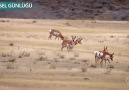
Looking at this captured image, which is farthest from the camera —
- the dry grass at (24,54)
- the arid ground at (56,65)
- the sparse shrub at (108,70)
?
the dry grass at (24,54)

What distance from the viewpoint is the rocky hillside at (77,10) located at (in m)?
33.5

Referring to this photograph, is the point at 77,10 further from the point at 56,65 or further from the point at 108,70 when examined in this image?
the point at 108,70

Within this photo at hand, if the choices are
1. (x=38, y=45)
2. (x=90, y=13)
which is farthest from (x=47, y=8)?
(x=38, y=45)

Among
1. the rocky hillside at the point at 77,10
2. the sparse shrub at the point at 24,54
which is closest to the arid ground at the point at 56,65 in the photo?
the sparse shrub at the point at 24,54

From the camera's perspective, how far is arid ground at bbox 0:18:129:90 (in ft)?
39.1

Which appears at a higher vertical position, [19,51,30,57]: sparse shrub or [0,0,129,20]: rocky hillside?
[0,0,129,20]: rocky hillside

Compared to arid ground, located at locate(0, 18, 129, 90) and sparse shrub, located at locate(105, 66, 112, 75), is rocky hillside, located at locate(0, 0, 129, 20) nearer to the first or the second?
arid ground, located at locate(0, 18, 129, 90)

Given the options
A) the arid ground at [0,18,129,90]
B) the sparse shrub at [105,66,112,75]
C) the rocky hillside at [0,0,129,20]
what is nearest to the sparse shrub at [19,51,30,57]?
the arid ground at [0,18,129,90]

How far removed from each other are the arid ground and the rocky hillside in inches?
390

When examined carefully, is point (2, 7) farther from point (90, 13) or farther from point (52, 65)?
point (90, 13)

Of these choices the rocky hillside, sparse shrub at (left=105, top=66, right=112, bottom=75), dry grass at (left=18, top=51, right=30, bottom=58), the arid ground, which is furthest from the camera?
the rocky hillside

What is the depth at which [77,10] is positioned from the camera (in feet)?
120

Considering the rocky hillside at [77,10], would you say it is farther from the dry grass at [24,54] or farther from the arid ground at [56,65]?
the dry grass at [24,54]

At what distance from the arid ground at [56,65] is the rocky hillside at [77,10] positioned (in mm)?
9907
